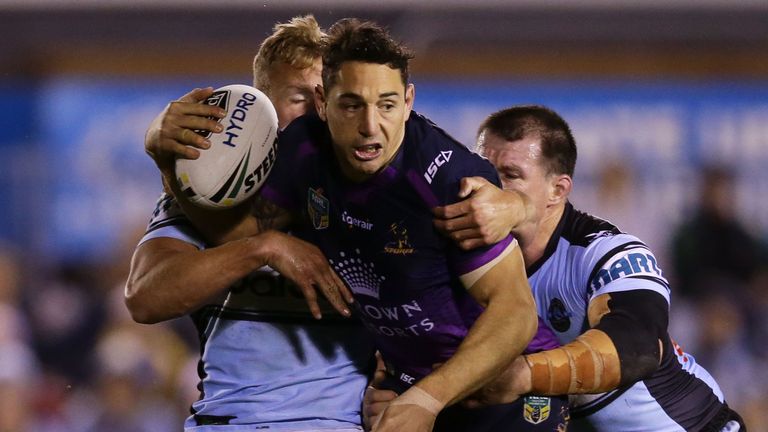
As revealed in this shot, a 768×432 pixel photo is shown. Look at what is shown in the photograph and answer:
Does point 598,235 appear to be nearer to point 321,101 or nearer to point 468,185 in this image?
point 468,185

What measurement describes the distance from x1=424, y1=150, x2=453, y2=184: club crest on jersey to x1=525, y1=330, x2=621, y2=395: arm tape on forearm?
0.66m

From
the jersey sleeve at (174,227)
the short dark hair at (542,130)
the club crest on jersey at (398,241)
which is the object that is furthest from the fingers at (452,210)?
the short dark hair at (542,130)

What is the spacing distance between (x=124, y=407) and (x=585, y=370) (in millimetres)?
4682

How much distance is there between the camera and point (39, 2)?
26.5 ft

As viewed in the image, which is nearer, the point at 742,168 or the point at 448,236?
the point at 448,236

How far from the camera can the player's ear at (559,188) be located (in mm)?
4176

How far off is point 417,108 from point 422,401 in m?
4.86

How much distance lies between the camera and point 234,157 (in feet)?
11.2

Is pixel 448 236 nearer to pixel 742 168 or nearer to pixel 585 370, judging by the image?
pixel 585 370

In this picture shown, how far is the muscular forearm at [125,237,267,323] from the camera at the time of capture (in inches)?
134

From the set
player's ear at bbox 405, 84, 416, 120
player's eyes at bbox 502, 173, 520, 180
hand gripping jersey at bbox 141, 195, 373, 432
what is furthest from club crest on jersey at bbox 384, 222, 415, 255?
player's eyes at bbox 502, 173, 520, 180

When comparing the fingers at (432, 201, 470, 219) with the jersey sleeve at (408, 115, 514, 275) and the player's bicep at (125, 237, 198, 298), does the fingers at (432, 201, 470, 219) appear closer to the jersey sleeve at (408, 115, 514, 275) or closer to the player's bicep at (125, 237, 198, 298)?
the jersey sleeve at (408, 115, 514, 275)

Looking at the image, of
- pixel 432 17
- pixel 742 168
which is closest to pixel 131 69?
pixel 432 17

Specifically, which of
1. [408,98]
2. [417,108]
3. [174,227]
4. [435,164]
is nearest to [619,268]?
[435,164]
